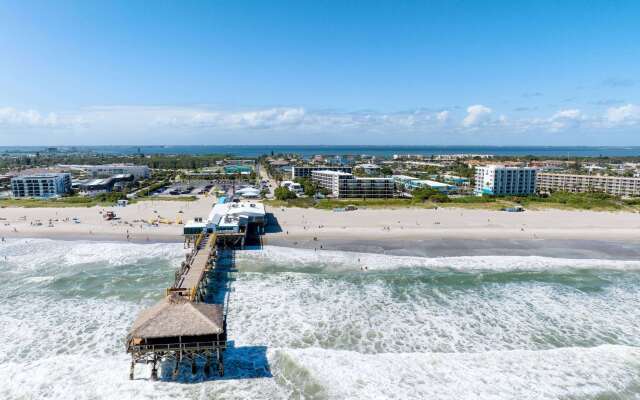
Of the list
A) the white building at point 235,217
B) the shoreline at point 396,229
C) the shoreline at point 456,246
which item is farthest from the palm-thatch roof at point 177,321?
the shoreline at point 396,229

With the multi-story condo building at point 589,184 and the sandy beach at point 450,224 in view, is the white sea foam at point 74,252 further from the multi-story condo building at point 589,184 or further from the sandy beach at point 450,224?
the multi-story condo building at point 589,184

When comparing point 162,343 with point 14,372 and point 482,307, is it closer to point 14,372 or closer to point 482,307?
point 14,372

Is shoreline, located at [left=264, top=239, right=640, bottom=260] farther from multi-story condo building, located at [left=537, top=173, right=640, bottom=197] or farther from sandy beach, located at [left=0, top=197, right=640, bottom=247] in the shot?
multi-story condo building, located at [left=537, top=173, right=640, bottom=197]

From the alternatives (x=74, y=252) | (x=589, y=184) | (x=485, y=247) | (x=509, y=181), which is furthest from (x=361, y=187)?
(x=589, y=184)

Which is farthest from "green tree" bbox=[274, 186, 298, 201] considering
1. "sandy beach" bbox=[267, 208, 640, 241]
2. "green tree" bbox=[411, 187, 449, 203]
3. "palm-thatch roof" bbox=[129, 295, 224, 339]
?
"palm-thatch roof" bbox=[129, 295, 224, 339]

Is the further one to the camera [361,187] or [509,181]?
[509,181]

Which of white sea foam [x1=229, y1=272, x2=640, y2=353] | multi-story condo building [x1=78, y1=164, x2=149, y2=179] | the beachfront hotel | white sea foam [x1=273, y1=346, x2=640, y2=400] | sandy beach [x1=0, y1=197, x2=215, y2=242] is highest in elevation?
multi-story condo building [x1=78, y1=164, x2=149, y2=179]

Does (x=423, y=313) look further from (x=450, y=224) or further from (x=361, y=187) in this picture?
(x=361, y=187)
